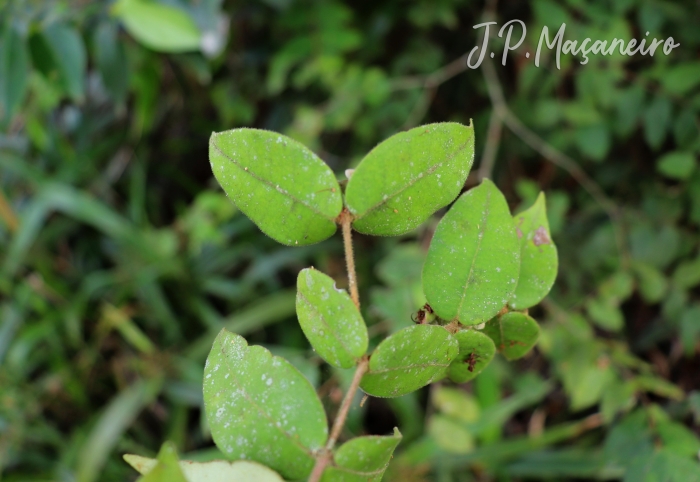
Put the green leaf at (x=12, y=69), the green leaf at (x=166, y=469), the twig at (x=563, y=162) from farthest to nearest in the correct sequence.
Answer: the twig at (x=563, y=162), the green leaf at (x=12, y=69), the green leaf at (x=166, y=469)

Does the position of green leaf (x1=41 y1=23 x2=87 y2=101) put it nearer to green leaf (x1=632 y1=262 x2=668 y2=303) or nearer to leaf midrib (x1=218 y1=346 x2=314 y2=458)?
leaf midrib (x1=218 y1=346 x2=314 y2=458)

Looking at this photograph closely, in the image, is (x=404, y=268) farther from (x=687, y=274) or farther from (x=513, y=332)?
(x=513, y=332)

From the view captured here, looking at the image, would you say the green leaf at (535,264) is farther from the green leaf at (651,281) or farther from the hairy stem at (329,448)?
the green leaf at (651,281)

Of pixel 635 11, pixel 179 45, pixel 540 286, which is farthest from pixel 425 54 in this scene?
pixel 540 286

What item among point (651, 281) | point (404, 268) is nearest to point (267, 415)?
point (404, 268)

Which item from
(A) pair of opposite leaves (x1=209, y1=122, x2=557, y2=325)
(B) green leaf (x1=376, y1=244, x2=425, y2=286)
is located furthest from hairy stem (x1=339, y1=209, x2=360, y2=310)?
(B) green leaf (x1=376, y1=244, x2=425, y2=286)

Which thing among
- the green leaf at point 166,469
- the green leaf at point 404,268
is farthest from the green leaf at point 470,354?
the green leaf at point 404,268
